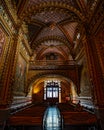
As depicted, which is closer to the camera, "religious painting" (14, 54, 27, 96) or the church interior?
the church interior

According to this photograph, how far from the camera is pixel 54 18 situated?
390 inches

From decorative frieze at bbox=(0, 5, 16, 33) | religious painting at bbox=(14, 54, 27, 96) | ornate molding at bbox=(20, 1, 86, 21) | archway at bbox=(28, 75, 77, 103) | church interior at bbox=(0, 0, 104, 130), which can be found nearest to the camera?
church interior at bbox=(0, 0, 104, 130)

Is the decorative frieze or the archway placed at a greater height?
the decorative frieze

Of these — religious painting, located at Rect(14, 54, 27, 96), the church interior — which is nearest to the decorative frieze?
the church interior

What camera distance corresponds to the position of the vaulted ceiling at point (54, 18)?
286 inches

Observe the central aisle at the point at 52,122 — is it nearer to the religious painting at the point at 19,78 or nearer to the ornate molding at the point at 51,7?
the religious painting at the point at 19,78

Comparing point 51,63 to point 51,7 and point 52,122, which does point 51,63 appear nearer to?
point 51,7

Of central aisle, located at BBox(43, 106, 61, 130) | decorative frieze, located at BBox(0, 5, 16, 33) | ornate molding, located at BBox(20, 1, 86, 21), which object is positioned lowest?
central aisle, located at BBox(43, 106, 61, 130)

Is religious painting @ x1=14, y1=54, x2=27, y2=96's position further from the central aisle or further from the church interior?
the central aisle

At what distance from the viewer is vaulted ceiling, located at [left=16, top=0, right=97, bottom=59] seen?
23.8 feet

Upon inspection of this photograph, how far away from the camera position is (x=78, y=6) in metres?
7.44

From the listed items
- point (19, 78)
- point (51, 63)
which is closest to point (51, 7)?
point (19, 78)

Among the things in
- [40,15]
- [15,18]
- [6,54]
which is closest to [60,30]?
[40,15]

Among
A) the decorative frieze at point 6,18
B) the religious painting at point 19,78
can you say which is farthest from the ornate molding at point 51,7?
the religious painting at point 19,78
